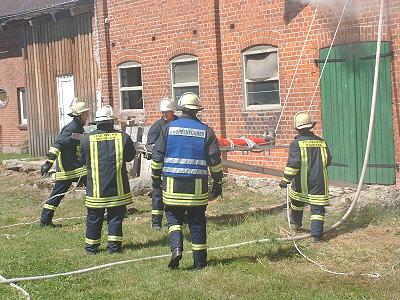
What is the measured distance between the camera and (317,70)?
36.3 feet

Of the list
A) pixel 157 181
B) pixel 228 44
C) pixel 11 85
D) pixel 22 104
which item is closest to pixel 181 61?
pixel 228 44

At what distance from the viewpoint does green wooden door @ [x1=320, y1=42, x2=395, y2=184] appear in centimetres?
1005

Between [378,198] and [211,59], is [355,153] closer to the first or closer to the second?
[378,198]

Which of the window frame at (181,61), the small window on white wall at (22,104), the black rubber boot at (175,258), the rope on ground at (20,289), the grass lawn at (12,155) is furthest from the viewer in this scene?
the small window on white wall at (22,104)

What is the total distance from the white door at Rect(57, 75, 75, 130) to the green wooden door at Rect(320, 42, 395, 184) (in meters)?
9.29

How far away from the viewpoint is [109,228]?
7.77 metres

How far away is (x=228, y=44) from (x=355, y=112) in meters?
3.33

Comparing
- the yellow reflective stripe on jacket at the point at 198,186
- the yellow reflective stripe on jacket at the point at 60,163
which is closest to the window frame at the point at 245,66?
the yellow reflective stripe on jacket at the point at 60,163

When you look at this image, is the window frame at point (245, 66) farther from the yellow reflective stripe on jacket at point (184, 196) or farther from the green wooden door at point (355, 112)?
the yellow reflective stripe on jacket at point (184, 196)

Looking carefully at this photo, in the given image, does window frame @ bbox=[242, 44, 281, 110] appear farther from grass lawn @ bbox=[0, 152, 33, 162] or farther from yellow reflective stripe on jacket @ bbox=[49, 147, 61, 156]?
grass lawn @ bbox=[0, 152, 33, 162]

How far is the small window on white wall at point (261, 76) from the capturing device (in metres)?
12.0

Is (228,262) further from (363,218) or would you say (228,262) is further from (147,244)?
(363,218)

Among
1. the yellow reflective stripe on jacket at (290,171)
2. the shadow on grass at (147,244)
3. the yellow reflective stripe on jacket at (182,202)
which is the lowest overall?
the shadow on grass at (147,244)

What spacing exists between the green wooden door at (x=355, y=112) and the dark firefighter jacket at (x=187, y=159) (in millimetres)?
4303
